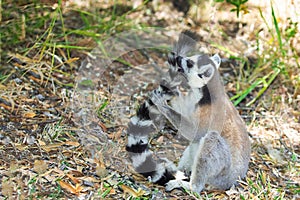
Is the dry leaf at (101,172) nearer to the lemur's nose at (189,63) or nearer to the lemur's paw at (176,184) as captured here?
the lemur's paw at (176,184)

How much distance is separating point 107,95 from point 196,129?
1317 mm

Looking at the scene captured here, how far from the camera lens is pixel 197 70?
475 cm

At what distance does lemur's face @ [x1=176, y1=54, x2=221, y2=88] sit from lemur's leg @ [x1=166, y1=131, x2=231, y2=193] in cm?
51

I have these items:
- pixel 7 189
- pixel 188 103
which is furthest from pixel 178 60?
pixel 7 189

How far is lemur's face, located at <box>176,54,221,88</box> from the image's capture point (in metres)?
4.72

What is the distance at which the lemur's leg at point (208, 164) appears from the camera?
451 centimetres

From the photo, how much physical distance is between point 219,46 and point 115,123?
5.84ft

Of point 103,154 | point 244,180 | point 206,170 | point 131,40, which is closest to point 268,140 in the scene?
point 244,180

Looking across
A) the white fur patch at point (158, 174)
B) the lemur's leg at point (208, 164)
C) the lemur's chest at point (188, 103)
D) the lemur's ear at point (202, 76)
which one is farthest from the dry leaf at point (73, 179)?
the lemur's ear at point (202, 76)

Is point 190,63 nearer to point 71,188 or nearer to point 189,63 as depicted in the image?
point 189,63

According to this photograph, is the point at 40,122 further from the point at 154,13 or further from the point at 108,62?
the point at 154,13

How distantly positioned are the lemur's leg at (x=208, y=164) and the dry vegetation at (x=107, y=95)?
0.09 meters

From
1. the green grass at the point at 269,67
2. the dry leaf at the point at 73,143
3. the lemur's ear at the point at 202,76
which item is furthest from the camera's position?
the green grass at the point at 269,67

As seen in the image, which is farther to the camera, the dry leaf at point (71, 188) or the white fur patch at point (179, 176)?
the white fur patch at point (179, 176)
